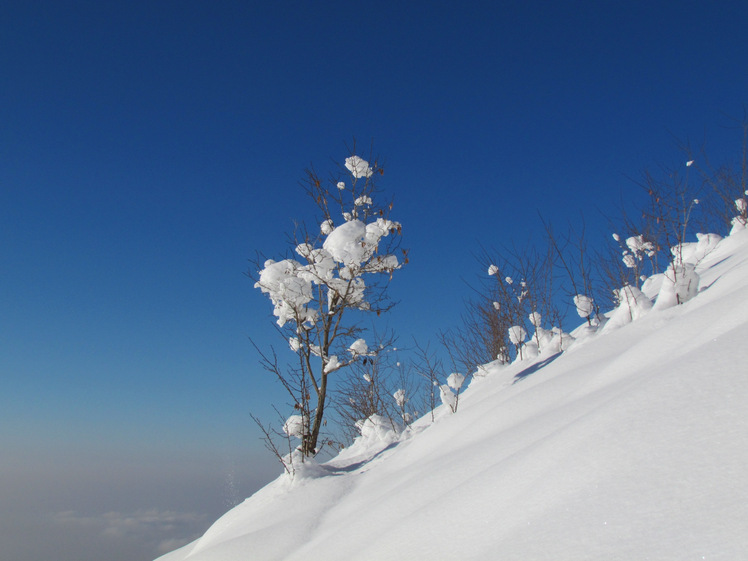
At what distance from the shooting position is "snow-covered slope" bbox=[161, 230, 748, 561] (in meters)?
1.14

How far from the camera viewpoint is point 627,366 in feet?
8.48

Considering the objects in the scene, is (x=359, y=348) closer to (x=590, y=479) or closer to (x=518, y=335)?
(x=518, y=335)

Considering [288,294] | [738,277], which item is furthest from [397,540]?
[288,294]

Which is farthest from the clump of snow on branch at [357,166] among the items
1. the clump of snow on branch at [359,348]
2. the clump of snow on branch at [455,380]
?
the clump of snow on branch at [455,380]

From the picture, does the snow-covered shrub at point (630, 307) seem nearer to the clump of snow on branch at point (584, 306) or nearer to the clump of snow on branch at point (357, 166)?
the clump of snow on branch at point (584, 306)

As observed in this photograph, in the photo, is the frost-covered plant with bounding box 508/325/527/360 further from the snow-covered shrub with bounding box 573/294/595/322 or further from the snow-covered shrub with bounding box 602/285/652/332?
the snow-covered shrub with bounding box 602/285/652/332

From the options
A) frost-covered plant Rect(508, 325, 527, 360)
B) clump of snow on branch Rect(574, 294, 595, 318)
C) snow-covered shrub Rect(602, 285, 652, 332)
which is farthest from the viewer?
frost-covered plant Rect(508, 325, 527, 360)

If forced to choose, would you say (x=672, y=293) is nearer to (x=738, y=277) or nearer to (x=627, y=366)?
(x=738, y=277)

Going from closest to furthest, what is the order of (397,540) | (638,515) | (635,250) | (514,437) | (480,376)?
(638,515) → (397,540) → (514,437) → (635,250) → (480,376)

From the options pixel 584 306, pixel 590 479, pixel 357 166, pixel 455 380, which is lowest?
pixel 590 479

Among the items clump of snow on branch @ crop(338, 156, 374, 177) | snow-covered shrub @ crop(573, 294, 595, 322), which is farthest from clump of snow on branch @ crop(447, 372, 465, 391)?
clump of snow on branch @ crop(338, 156, 374, 177)

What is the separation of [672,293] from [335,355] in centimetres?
371

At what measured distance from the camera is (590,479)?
4.68ft

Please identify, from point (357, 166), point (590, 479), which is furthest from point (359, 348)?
point (590, 479)
